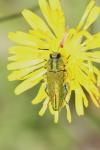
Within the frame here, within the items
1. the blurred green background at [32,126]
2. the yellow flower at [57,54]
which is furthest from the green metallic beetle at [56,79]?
the blurred green background at [32,126]

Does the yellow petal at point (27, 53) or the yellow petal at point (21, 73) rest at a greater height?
the yellow petal at point (27, 53)

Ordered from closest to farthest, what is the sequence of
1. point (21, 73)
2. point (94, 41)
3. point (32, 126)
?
point (94, 41) → point (21, 73) → point (32, 126)

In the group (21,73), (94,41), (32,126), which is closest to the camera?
(94,41)

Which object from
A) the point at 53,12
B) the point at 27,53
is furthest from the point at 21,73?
the point at 53,12

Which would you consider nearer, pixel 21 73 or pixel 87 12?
pixel 87 12

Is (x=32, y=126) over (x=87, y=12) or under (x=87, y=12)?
under

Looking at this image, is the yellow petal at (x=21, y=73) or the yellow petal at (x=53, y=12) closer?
the yellow petal at (x=53, y=12)

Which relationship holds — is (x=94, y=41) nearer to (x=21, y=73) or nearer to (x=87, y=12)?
(x=87, y=12)

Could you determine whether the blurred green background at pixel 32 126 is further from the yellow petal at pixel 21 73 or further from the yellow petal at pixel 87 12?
the yellow petal at pixel 87 12

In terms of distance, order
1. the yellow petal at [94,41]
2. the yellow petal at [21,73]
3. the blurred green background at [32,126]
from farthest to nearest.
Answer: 1. the blurred green background at [32,126]
2. the yellow petal at [21,73]
3. the yellow petal at [94,41]

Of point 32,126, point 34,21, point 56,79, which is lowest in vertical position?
point 32,126

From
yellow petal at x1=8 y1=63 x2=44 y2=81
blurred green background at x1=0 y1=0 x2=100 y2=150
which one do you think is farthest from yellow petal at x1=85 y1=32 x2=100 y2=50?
blurred green background at x1=0 y1=0 x2=100 y2=150
